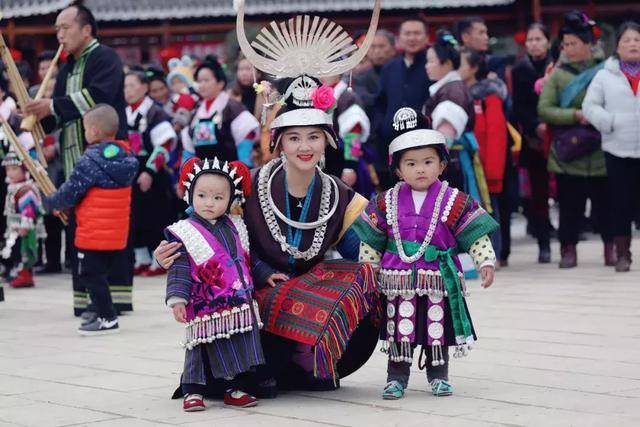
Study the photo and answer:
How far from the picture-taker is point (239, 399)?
568 cm

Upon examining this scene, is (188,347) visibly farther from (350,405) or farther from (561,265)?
(561,265)

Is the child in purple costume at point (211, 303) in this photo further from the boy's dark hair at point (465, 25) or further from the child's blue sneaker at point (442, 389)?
the boy's dark hair at point (465, 25)

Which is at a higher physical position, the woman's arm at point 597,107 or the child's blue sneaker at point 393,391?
the woman's arm at point 597,107

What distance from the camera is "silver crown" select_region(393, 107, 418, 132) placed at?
5883mm

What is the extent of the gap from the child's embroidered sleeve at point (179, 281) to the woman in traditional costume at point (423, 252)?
0.77 metres

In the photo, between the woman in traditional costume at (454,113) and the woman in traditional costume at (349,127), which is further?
the woman in traditional costume at (349,127)

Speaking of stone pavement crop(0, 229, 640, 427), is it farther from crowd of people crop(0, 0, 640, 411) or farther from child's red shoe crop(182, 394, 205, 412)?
crowd of people crop(0, 0, 640, 411)

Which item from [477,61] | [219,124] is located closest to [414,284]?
[477,61]

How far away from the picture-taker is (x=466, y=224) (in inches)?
229

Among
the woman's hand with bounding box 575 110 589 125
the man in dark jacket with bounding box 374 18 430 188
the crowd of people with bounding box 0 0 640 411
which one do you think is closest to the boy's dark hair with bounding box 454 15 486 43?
the crowd of people with bounding box 0 0 640 411

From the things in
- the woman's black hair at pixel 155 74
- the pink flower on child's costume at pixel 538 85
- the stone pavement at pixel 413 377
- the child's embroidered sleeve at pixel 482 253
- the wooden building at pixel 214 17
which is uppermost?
the wooden building at pixel 214 17

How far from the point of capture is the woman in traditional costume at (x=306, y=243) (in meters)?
5.80

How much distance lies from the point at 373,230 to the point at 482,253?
0.48 meters

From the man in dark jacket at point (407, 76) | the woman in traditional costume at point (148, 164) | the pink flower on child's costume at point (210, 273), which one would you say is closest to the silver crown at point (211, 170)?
the pink flower on child's costume at point (210, 273)
